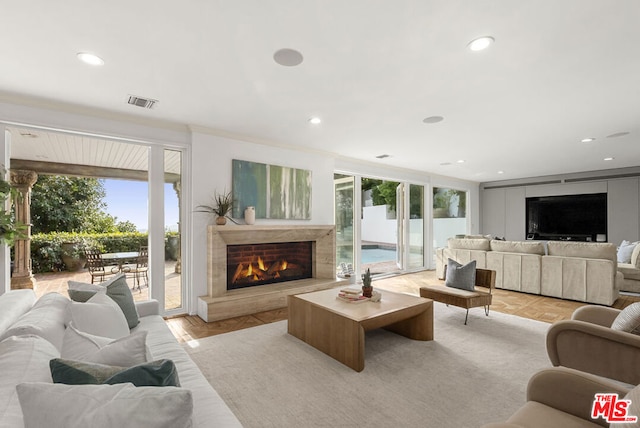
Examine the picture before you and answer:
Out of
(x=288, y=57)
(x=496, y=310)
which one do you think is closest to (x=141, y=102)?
(x=288, y=57)

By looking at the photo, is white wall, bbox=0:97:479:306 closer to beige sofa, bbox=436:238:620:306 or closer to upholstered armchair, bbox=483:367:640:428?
beige sofa, bbox=436:238:620:306

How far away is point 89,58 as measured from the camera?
2.32 metres

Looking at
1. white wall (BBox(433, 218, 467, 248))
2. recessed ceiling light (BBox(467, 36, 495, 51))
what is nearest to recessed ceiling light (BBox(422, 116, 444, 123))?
recessed ceiling light (BBox(467, 36, 495, 51))

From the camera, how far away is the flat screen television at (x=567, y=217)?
293 inches

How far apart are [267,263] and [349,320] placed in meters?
2.45

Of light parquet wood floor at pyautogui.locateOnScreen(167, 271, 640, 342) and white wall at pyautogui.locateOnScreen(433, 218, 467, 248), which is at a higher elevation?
white wall at pyautogui.locateOnScreen(433, 218, 467, 248)

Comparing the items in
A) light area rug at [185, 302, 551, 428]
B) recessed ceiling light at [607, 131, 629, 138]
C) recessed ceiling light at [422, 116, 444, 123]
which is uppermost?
recessed ceiling light at [422, 116, 444, 123]

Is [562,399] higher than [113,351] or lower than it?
lower

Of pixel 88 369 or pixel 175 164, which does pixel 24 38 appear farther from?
pixel 88 369

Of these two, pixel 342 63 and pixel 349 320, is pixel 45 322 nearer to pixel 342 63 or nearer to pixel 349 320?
pixel 349 320

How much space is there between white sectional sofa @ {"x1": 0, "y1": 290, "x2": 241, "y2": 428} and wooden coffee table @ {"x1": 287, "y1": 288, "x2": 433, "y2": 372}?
1279 mm

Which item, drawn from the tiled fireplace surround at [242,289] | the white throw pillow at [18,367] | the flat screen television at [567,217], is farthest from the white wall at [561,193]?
the white throw pillow at [18,367]

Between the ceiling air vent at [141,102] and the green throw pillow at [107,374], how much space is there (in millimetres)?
2808

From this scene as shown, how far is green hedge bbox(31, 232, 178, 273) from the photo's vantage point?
5.22m
